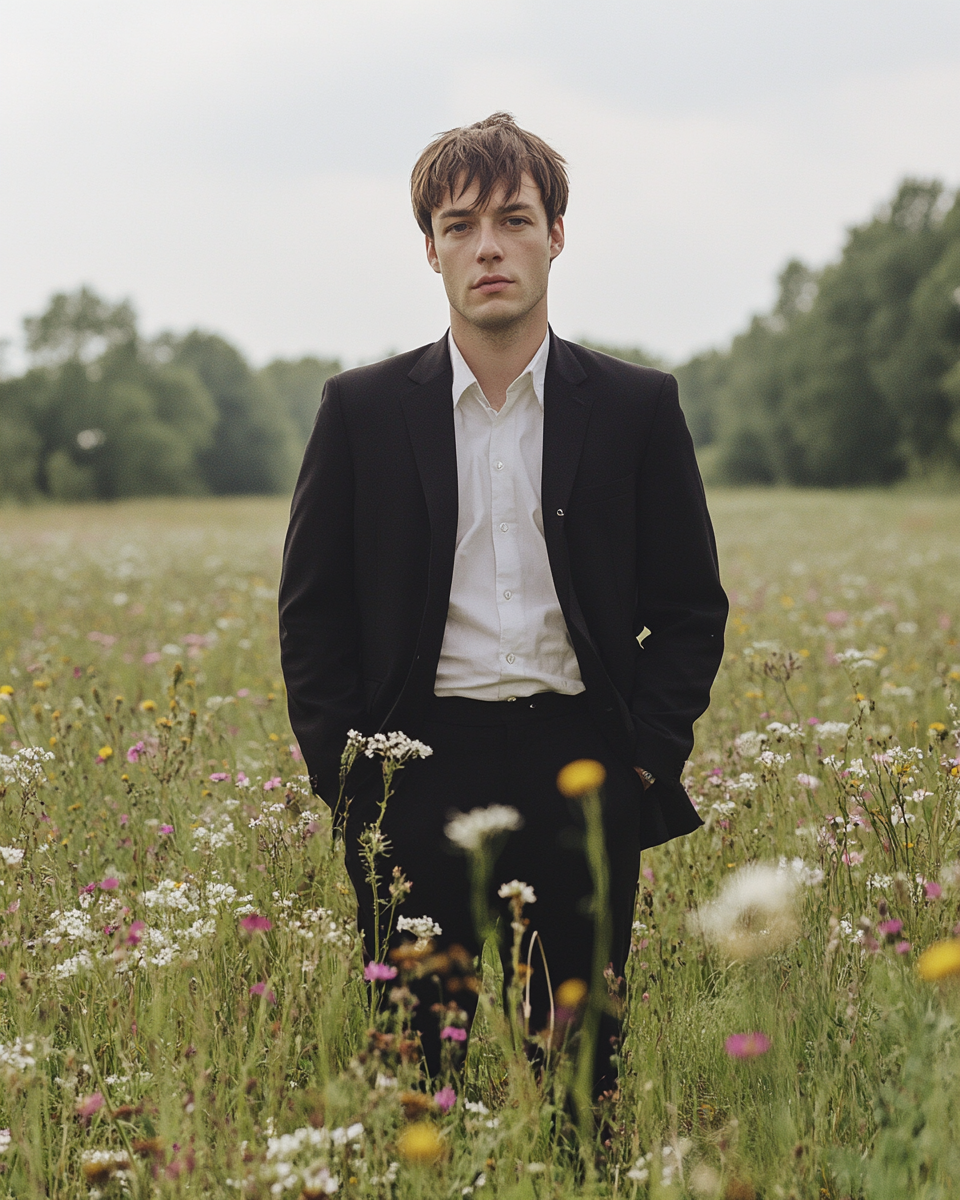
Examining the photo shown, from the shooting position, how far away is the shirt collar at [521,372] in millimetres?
2496

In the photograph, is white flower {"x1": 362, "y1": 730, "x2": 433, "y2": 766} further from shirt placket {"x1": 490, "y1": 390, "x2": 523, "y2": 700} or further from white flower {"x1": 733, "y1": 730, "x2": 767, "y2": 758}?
white flower {"x1": 733, "y1": 730, "x2": 767, "y2": 758}

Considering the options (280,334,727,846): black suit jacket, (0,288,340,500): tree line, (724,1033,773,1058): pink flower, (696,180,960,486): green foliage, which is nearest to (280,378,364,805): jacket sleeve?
(280,334,727,846): black suit jacket

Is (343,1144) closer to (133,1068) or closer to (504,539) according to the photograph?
(133,1068)

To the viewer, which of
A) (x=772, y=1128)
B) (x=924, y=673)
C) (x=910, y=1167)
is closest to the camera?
(x=910, y=1167)

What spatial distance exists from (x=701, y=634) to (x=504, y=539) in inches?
21.7

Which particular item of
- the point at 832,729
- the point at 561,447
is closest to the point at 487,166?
the point at 561,447

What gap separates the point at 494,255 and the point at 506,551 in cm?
67

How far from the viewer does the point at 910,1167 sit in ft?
5.41

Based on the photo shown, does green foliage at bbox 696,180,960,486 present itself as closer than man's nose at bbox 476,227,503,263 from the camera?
No

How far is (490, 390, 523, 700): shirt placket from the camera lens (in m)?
2.37

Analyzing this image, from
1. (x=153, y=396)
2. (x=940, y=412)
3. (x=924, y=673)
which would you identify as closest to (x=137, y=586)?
(x=924, y=673)

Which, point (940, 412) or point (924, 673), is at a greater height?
point (940, 412)

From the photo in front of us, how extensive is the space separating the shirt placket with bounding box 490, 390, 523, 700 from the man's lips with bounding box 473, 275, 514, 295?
252mm

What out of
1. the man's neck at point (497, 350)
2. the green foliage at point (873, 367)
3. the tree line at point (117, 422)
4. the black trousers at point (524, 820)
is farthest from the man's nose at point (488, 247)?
the tree line at point (117, 422)
